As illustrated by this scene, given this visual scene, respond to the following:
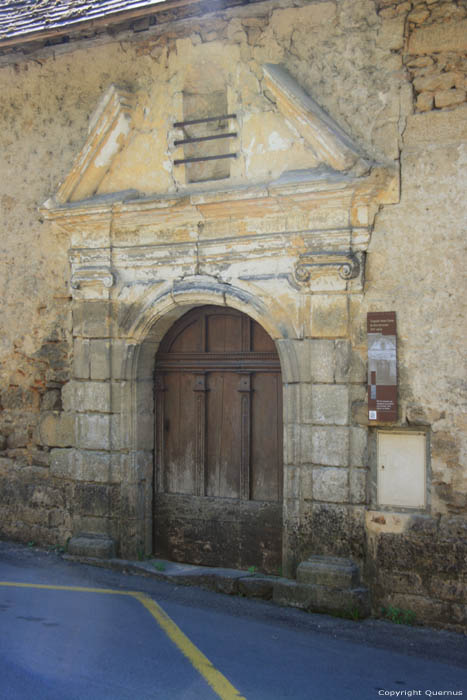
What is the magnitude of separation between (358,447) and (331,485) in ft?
1.14

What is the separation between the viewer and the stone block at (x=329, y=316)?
5.23 meters

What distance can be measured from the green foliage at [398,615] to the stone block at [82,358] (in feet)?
10.1

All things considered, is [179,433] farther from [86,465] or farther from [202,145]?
[202,145]

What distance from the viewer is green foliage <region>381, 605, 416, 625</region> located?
4.93m

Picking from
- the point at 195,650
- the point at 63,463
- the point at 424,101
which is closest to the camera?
the point at 195,650

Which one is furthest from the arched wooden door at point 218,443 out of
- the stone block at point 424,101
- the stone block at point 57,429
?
the stone block at point 424,101

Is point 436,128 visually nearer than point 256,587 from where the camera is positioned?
Yes

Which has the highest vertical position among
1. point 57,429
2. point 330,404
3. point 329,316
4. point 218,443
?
point 329,316

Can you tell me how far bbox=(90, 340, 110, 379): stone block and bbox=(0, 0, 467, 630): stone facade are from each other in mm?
15

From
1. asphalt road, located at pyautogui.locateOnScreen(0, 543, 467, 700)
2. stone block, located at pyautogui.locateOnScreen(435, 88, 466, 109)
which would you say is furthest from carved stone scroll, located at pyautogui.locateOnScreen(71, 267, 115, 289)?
stone block, located at pyautogui.locateOnScreen(435, 88, 466, 109)

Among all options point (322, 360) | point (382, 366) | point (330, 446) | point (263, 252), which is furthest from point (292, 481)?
point (263, 252)

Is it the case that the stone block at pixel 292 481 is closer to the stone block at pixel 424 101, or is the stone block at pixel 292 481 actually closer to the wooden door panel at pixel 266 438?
the wooden door panel at pixel 266 438

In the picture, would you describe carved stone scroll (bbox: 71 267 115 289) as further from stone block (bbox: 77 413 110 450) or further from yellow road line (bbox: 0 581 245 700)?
yellow road line (bbox: 0 581 245 700)

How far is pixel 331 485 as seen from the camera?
17.2ft
